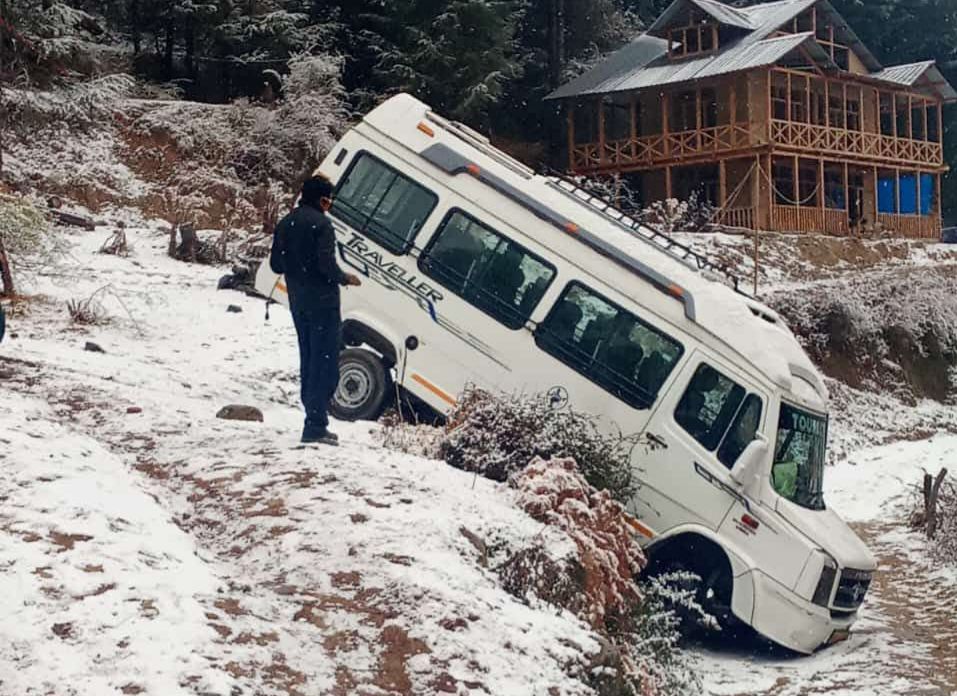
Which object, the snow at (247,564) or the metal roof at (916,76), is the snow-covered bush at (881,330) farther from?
the snow at (247,564)

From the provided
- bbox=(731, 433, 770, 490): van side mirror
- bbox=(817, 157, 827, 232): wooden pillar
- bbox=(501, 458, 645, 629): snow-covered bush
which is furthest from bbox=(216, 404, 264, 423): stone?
A: bbox=(817, 157, 827, 232): wooden pillar

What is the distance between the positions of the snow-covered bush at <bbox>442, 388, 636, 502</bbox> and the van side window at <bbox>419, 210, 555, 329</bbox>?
1.45 m

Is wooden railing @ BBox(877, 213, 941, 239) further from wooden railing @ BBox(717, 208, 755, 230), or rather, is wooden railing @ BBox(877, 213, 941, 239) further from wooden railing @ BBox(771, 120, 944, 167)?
wooden railing @ BBox(717, 208, 755, 230)

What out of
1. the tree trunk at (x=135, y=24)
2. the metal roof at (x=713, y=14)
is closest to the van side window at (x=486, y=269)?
the tree trunk at (x=135, y=24)

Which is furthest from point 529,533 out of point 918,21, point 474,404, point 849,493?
point 918,21

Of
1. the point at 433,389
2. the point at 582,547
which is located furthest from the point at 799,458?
the point at 433,389

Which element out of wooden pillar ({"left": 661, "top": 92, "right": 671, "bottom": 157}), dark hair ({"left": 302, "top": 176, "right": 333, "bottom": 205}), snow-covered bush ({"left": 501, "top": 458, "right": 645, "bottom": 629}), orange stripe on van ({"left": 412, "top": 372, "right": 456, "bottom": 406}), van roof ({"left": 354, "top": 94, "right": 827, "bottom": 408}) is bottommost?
orange stripe on van ({"left": 412, "top": 372, "right": 456, "bottom": 406})

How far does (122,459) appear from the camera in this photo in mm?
8648

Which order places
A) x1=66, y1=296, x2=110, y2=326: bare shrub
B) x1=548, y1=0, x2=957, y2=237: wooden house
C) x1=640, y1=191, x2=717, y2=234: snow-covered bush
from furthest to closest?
x1=548, y1=0, x2=957, y2=237: wooden house
x1=640, y1=191, x2=717, y2=234: snow-covered bush
x1=66, y1=296, x2=110, y2=326: bare shrub

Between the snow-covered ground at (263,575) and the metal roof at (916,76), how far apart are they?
112 feet

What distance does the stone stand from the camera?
10648mm

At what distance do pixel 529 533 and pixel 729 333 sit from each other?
3.62 meters

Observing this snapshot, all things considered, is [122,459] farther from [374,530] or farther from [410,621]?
[410,621]

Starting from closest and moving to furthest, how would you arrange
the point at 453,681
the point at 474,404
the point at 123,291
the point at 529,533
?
1. the point at 453,681
2. the point at 529,533
3. the point at 474,404
4. the point at 123,291
